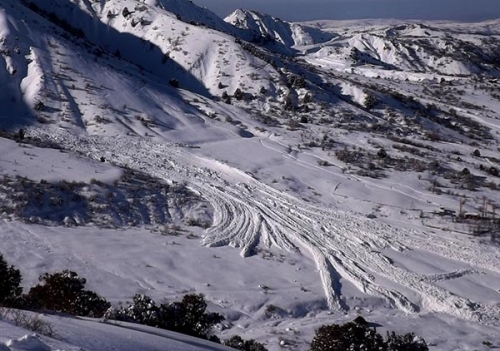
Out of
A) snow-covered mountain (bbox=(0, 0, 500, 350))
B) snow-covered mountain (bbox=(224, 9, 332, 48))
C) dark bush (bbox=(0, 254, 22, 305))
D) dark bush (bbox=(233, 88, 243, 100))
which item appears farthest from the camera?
snow-covered mountain (bbox=(224, 9, 332, 48))

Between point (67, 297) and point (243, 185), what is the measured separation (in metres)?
13.6

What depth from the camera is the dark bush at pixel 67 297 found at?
1164 centimetres

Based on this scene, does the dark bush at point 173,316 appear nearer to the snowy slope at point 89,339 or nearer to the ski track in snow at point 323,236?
the snowy slope at point 89,339

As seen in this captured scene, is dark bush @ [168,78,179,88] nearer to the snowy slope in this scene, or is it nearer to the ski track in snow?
the ski track in snow

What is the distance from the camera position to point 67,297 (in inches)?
471

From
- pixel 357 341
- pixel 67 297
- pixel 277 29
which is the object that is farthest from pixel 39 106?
pixel 277 29

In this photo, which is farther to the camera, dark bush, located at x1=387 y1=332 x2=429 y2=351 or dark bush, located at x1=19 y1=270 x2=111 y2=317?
dark bush, located at x1=387 y1=332 x2=429 y2=351

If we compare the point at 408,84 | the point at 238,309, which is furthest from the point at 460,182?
the point at 408,84

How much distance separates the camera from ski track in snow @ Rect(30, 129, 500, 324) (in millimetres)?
17500

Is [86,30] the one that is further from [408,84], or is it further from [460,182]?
[460,182]

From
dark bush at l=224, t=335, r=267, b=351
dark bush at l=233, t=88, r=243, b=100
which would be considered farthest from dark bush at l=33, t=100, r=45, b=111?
dark bush at l=224, t=335, r=267, b=351

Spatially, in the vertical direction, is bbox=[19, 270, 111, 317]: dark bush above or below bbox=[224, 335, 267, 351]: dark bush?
above

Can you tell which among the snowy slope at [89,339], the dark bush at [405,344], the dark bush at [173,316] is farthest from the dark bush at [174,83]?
the snowy slope at [89,339]

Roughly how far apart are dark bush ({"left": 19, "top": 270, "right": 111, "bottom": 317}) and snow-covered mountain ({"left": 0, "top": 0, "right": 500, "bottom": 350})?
2.77 m
